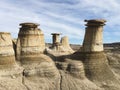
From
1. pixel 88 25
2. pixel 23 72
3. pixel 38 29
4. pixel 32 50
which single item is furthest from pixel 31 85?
pixel 88 25

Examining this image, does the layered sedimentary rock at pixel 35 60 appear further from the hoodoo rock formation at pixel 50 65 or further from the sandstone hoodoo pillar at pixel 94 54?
the sandstone hoodoo pillar at pixel 94 54

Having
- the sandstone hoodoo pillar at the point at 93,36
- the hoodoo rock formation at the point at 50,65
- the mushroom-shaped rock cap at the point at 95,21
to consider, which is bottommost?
the hoodoo rock formation at the point at 50,65

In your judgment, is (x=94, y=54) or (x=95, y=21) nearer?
(x=95, y=21)

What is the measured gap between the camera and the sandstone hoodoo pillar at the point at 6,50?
29.7 m

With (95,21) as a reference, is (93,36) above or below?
below

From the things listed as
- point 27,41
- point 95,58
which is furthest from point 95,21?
point 27,41

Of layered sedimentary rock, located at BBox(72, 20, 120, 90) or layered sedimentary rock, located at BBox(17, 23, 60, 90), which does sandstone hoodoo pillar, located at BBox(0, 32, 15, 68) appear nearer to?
layered sedimentary rock, located at BBox(17, 23, 60, 90)

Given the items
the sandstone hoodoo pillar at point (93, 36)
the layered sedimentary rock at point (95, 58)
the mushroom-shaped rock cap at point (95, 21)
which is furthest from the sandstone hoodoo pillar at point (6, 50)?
the mushroom-shaped rock cap at point (95, 21)

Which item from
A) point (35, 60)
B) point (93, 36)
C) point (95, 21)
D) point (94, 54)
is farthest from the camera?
point (94, 54)

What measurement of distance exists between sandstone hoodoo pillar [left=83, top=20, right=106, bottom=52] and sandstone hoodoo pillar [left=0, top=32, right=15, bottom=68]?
8.97 meters

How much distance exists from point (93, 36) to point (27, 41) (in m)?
7.47

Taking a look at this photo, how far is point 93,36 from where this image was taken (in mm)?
34625

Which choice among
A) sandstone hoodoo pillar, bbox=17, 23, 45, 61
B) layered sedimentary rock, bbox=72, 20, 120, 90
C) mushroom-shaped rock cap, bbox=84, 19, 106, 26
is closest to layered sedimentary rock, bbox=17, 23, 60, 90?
sandstone hoodoo pillar, bbox=17, 23, 45, 61

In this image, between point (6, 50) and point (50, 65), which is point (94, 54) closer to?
point (50, 65)
